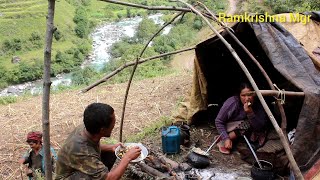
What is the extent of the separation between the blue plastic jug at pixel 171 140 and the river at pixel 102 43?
2464cm

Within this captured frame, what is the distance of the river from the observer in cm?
2892

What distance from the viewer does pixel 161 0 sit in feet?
154

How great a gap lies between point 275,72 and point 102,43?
1391 inches

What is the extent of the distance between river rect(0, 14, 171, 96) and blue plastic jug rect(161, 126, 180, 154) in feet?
80.8

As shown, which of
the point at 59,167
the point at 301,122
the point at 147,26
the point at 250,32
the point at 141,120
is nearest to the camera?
the point at 59,167

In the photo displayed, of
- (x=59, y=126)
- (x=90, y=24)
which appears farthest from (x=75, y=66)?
(x=59, y=126)

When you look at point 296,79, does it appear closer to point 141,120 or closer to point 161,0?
point 141,120

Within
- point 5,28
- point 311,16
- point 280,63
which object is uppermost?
point 311,16

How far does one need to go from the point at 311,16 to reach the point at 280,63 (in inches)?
65.7

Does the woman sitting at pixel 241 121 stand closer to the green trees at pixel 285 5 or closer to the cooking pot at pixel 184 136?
the cooking pot at pixel 184 136

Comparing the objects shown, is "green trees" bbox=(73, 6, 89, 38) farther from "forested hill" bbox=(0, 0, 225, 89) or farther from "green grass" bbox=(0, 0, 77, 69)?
"green grass" bbox=(0, 0, 77, 69)

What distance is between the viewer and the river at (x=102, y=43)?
2892 centimetres

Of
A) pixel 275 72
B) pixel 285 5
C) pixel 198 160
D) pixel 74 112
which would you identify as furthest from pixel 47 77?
pixel 285 5

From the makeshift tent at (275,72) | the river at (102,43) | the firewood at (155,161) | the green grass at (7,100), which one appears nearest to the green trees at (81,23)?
the river at (102,43)
